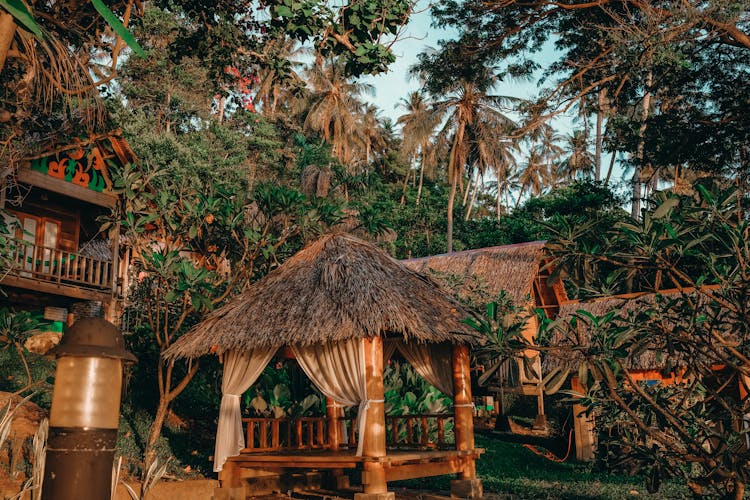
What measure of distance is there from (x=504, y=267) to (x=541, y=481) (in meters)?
7.26

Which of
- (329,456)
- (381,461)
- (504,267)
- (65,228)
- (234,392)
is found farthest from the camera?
(504,267)

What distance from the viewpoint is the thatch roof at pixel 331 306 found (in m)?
8.04

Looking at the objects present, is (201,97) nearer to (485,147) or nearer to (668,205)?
(485,147)

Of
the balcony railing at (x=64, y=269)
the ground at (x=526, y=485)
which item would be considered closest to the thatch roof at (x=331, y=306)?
the ground at (x=526, y=485)

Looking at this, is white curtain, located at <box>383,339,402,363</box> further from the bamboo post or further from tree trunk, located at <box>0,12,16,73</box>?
tree trunk, located at <box>0,12,16,73</box>

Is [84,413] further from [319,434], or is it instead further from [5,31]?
[319,434]

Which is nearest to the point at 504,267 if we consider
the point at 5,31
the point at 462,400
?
the point at 462,400

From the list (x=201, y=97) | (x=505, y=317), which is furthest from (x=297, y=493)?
(x=201, y=97)

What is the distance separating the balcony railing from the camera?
13.4 meters

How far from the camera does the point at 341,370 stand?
27.6ft

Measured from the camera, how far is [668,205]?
12.1 feet

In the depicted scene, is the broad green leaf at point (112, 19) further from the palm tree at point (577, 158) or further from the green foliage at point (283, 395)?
the palm tree at point (577, 158)

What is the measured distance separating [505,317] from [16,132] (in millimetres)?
5054

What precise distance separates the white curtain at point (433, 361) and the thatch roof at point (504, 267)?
6.05 meters
